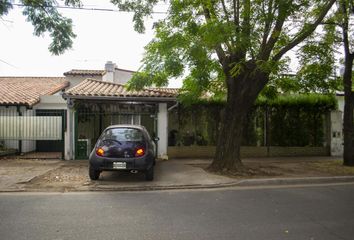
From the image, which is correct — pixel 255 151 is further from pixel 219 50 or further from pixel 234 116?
pixel 219 50

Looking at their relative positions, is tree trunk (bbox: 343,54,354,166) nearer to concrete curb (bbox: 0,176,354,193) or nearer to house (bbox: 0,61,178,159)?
concrete curb (bbox: 0,176,354,193)

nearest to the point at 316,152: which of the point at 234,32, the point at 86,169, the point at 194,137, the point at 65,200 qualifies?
the point at 194,137

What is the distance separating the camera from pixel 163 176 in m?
11.1

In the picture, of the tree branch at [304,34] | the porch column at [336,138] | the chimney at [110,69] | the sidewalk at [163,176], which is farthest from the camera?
the chimney at [110,69]

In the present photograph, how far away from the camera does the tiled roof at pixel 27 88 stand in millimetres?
17297

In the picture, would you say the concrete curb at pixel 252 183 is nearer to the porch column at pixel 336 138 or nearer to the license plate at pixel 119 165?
the license plate at pixel 119 165

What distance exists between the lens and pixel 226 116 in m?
12.0

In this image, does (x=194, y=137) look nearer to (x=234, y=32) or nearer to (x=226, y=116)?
(x=226, y=116)

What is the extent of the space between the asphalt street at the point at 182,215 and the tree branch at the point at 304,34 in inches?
167

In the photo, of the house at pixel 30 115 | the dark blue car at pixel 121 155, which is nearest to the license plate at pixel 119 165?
the dark blue car at pixel 121 155

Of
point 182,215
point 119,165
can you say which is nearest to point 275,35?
point 119,165

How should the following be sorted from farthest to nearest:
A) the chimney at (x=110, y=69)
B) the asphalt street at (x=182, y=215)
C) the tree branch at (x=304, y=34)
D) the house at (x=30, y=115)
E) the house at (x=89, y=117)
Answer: the chimney at (x=110, y=69) < the house at (x=30, y=115) < the house at (x=89, y=117) < the tree branch at (x=304, y=34) < the asphalt street at (x=182, y=215)

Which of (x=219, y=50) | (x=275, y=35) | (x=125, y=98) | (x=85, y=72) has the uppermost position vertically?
(x=85, y=72)

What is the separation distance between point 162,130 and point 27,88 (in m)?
9.96
